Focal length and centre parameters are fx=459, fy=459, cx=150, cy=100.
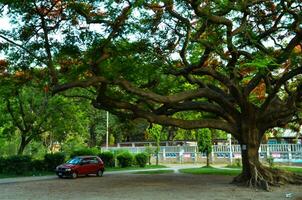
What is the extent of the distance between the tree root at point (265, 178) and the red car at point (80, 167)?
12.9 metres

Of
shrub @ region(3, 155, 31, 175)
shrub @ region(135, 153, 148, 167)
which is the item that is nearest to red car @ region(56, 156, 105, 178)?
shrub @ region(3, 155, 31, 175)

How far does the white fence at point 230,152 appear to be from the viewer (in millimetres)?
45438

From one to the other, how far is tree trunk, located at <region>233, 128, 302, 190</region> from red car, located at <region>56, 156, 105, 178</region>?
42.3ft

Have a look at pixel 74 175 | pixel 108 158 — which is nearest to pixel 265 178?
pixel 74 175

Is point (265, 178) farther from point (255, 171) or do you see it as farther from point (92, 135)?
point (92, 135)

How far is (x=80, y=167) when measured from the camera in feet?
108

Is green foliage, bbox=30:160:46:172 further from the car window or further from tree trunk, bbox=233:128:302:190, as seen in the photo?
tree trunk, bbox=233:128:302:190

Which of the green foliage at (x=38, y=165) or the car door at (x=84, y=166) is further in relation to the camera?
the green foliage at (x=38, y=165)

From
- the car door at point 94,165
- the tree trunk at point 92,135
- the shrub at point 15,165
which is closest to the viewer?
the car door at point 94,165

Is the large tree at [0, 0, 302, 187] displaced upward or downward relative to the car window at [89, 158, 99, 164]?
upward

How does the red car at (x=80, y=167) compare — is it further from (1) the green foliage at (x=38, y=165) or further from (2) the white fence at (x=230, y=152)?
(2) the white fence at (x=230, y=152)

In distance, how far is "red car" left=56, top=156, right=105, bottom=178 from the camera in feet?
105

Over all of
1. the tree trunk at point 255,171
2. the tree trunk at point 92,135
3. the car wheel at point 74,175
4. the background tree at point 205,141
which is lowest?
the car wheel at point 74,175

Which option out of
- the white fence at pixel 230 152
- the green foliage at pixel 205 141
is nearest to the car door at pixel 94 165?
the green foliage at pixel 205 141
